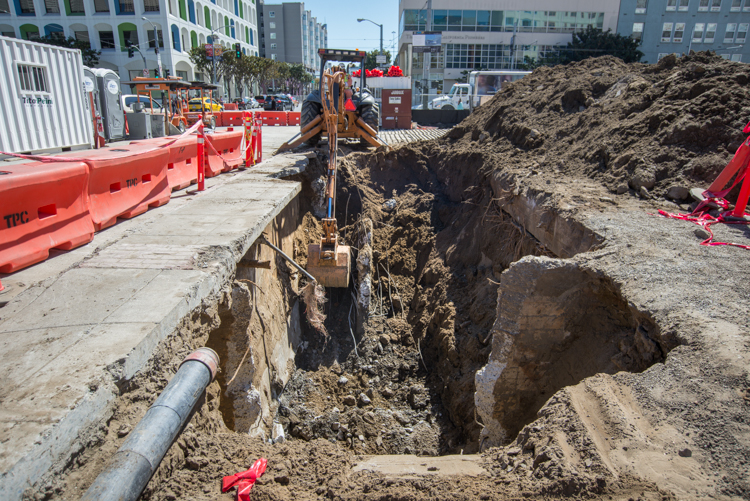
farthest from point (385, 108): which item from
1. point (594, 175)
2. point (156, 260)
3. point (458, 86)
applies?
point (156, 260)

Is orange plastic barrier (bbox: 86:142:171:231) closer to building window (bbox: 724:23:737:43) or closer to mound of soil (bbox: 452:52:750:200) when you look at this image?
mound of soil (bbox: 452:52:750:200)

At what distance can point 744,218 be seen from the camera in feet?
17.2

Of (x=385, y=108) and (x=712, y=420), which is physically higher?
(x=385, y=108)

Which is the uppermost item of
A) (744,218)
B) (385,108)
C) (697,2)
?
(697,2)

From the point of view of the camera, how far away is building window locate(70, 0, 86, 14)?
4262 centimetres

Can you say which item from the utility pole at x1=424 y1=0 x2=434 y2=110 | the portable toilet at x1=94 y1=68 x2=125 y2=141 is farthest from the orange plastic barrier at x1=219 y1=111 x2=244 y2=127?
the utility pole at x1=424 y1=0 x2=434 y2=110

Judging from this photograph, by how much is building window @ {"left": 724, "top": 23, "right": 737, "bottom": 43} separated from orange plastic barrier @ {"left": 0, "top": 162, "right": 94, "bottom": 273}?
6174 centimetres

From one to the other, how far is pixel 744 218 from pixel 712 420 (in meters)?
3.92

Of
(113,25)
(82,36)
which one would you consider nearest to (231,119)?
(113,25)

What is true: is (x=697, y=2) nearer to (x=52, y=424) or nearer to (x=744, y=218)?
(x=744, y=218)

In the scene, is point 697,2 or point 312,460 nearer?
point 312,460

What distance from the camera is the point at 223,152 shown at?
10297 mm

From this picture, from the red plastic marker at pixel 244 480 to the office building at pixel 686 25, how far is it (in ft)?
189

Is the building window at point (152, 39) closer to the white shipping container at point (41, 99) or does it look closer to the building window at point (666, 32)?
the white shipping container at point (41, 99)
